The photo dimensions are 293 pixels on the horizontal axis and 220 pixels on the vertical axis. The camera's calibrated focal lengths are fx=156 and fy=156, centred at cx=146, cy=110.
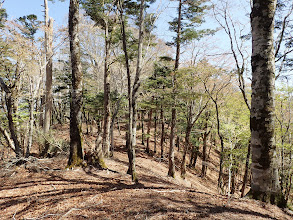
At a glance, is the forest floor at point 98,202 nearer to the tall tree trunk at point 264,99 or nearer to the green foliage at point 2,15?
the tall tree trunk at point 264,99

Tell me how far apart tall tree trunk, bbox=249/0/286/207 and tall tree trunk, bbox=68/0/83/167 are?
208 inches

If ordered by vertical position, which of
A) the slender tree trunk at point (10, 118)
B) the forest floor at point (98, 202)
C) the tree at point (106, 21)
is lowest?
the forest floor at point (98, 202)

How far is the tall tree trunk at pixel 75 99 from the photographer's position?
18.5 ft

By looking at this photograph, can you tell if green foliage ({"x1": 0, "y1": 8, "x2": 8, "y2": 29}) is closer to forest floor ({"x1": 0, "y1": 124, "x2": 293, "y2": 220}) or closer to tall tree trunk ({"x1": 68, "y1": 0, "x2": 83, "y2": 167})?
tall tree trunk ({"x1": 68, "y1": 0, "x2": 83, "y2": 167})

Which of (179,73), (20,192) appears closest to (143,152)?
(179,73)

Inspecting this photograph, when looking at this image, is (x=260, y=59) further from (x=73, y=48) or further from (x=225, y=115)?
(x=225, y=115)

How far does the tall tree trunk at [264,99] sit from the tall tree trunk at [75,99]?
529 cm

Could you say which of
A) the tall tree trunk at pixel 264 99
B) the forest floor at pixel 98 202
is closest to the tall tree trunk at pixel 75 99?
the forest floor at pixel 98 202

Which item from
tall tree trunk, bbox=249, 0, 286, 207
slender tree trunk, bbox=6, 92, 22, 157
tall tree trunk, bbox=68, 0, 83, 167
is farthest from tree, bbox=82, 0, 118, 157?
tall tree trunk, bbox=249, 0, 286, 207

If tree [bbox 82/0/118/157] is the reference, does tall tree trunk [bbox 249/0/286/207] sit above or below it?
below

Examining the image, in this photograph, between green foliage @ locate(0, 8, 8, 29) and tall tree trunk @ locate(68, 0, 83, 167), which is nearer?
tall tree trunk @ locate(68, 0, 83, 167)

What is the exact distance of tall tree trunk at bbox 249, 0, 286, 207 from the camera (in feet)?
8.92

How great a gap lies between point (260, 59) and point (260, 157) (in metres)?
1.74

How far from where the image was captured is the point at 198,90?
35.6 ft
